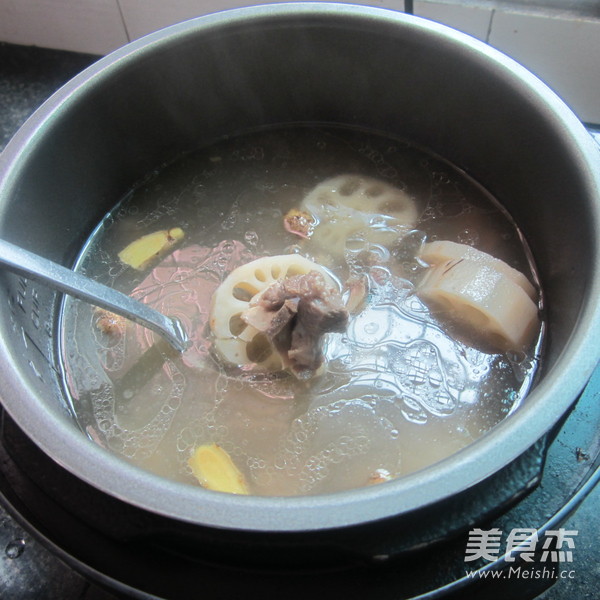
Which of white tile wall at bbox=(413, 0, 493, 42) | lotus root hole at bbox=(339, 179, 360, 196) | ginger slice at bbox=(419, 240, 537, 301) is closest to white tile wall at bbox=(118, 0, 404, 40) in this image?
white tile wall at bbox=(413, 0, 493, 42)

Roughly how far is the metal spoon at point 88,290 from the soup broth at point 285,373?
0.03 meters

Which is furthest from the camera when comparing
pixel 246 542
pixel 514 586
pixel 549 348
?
pixel 549 348

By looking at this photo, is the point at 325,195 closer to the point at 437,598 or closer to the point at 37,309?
the point at 37,309

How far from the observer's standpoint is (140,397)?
895 mm

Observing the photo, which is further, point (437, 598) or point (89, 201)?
point (89, 201)

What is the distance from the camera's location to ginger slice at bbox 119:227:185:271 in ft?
3.40

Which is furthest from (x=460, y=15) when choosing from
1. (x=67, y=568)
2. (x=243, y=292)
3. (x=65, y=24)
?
(x=67, y=568)

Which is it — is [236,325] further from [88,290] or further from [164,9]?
[164,9]

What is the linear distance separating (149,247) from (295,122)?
36cm

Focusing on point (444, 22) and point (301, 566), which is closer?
point (301, 566)

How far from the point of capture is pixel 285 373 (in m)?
0.89

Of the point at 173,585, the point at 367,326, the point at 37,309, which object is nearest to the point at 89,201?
the point at 37,309

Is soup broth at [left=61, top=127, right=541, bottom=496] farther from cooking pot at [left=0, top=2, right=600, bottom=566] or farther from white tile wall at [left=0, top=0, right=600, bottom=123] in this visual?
white tile wall at [left=0, top=0, right=600, bottom=123]

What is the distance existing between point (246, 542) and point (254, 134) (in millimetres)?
778
